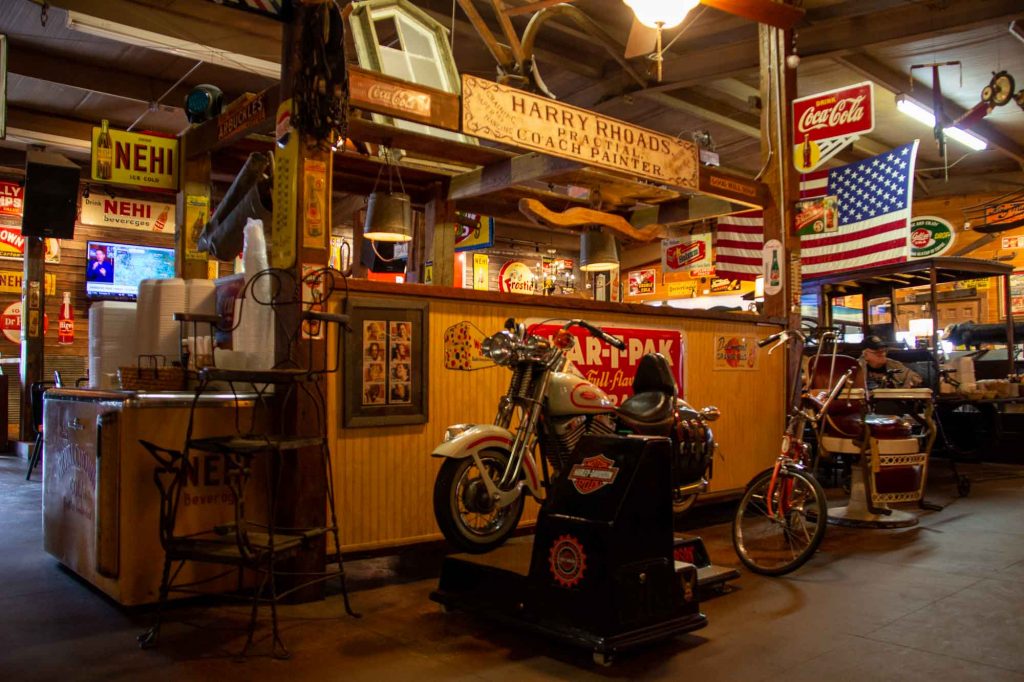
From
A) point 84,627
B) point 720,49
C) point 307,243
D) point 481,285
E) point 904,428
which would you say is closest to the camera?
point 84,627

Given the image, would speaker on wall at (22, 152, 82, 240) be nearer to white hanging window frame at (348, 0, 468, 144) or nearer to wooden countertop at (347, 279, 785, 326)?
white hanging window frame at (348, 0, 468, 144)

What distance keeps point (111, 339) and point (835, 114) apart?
6.23m

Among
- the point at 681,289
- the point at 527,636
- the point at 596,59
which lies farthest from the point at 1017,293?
the point at 527,636

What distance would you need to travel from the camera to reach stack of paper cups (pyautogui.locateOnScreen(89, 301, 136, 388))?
204 inches

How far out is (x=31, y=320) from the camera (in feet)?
37.6

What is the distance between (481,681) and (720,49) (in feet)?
27.6

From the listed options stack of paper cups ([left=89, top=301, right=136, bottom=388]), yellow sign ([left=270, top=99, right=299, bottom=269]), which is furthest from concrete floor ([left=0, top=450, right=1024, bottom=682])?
yellow sign ([left=270, top=99, right=299, bottom=269])

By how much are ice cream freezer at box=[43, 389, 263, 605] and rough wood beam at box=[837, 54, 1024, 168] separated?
9331mm

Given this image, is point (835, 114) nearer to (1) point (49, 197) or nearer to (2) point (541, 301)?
(2) point (541, 301)

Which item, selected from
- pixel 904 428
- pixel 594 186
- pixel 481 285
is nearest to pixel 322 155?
pixel 594 186

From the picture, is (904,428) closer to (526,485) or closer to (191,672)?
(526,485)

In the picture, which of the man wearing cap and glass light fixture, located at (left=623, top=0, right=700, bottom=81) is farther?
the man wearing cap

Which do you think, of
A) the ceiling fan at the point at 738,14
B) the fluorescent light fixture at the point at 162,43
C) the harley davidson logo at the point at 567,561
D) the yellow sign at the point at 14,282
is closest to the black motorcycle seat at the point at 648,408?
the harley davidson logo at the point at 567,561

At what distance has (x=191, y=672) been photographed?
3207 millimetres
